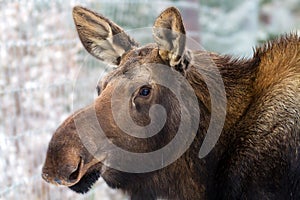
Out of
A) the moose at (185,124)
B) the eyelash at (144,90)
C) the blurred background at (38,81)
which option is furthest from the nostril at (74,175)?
the blurred background at (38,81)

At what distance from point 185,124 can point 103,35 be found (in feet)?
3.14

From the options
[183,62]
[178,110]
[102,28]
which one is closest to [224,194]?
[178,110]

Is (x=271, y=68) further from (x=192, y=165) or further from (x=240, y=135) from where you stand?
(x=192, y=165)

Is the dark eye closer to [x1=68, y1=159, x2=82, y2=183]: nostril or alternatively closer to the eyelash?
the eyelash

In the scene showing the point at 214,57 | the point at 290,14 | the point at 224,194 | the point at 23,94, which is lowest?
the point at 290,14

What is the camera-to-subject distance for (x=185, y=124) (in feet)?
15.1

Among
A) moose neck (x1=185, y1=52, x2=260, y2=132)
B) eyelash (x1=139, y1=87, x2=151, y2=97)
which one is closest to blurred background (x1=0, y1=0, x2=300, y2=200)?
moose neck (x1=185, y1=52, x2=260, y2=132)

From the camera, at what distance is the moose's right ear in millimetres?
4953

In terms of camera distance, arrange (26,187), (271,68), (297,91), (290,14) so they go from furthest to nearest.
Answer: (290,14), (26,187), (271,68), (297,91)

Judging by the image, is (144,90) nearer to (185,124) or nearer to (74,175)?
(185,124)

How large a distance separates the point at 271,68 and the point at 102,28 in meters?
1.24

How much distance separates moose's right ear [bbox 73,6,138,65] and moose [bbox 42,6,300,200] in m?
0.03

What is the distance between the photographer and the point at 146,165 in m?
4.63

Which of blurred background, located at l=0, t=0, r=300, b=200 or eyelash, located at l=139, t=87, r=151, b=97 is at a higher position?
eyelash, located at l=139, t=87, r=151, b=97
